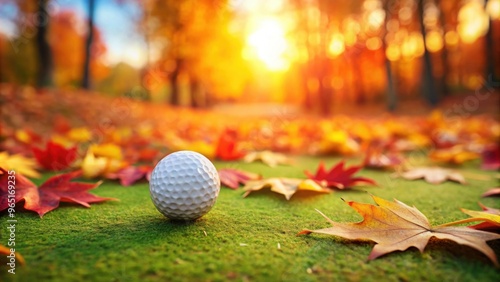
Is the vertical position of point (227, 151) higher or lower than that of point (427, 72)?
lower

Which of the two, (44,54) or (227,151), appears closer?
(227,151)

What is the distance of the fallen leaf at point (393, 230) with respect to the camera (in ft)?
3.49

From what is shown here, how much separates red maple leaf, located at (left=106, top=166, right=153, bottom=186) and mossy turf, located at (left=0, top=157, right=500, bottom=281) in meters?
0.44

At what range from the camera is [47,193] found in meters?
1.55

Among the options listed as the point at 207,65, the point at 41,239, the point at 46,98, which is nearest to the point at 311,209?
the point at 41,239

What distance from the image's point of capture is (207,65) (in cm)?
1505

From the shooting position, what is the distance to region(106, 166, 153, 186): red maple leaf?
2044 millimetres

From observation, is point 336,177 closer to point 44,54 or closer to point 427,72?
point 44,54

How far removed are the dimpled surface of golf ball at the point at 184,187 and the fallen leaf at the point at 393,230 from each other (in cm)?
42

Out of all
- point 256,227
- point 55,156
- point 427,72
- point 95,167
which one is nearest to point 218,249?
point 256,227

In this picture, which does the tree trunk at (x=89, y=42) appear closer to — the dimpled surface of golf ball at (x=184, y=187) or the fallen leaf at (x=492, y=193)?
the dimpled surface of golf ball at (x=184, y=187)

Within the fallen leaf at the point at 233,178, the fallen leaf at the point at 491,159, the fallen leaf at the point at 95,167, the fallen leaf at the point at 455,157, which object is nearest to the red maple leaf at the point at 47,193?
the fallen leaf at the point at 95,167

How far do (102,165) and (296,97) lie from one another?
4313 centimetres

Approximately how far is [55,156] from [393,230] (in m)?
2.25
